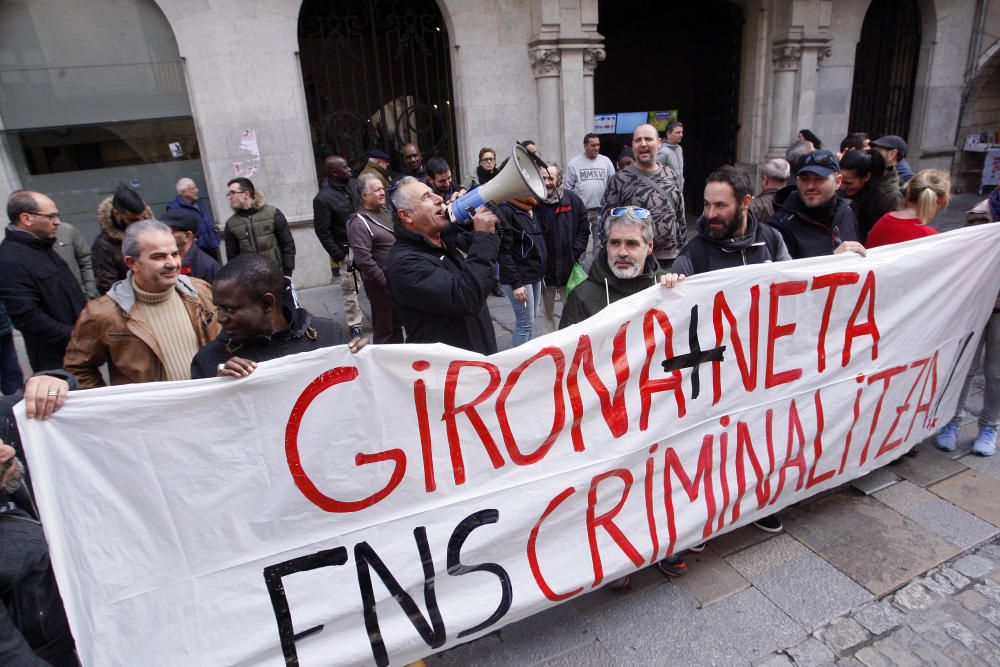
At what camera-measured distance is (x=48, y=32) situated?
7.14 meters

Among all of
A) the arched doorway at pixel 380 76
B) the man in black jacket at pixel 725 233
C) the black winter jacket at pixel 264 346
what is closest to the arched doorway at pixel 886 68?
the arched doorway at pixel 380 76

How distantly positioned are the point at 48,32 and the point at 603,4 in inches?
405

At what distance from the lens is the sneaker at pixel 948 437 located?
3.71m

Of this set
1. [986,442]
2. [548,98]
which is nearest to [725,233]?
[986,442]

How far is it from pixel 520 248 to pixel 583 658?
299 cm

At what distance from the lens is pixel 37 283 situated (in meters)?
3.86

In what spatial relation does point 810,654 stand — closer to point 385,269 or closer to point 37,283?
point 385,269

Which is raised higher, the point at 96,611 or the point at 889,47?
the point at 889,47

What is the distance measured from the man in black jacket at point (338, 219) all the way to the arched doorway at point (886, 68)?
10.7m

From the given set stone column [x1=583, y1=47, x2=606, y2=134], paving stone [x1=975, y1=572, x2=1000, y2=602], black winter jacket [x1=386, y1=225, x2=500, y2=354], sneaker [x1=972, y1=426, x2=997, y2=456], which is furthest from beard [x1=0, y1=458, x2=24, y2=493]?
stone column [x1=583, y1=47, x2=606, y2=134]

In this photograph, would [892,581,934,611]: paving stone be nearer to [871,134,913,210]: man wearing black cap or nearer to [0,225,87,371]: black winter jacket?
[871,134,913,210]: man wearing black cap

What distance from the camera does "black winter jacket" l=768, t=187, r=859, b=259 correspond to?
11.7ft

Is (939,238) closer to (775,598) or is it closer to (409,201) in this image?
(775,598)

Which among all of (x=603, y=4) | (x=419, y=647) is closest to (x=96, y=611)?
(x=419, y=647)
